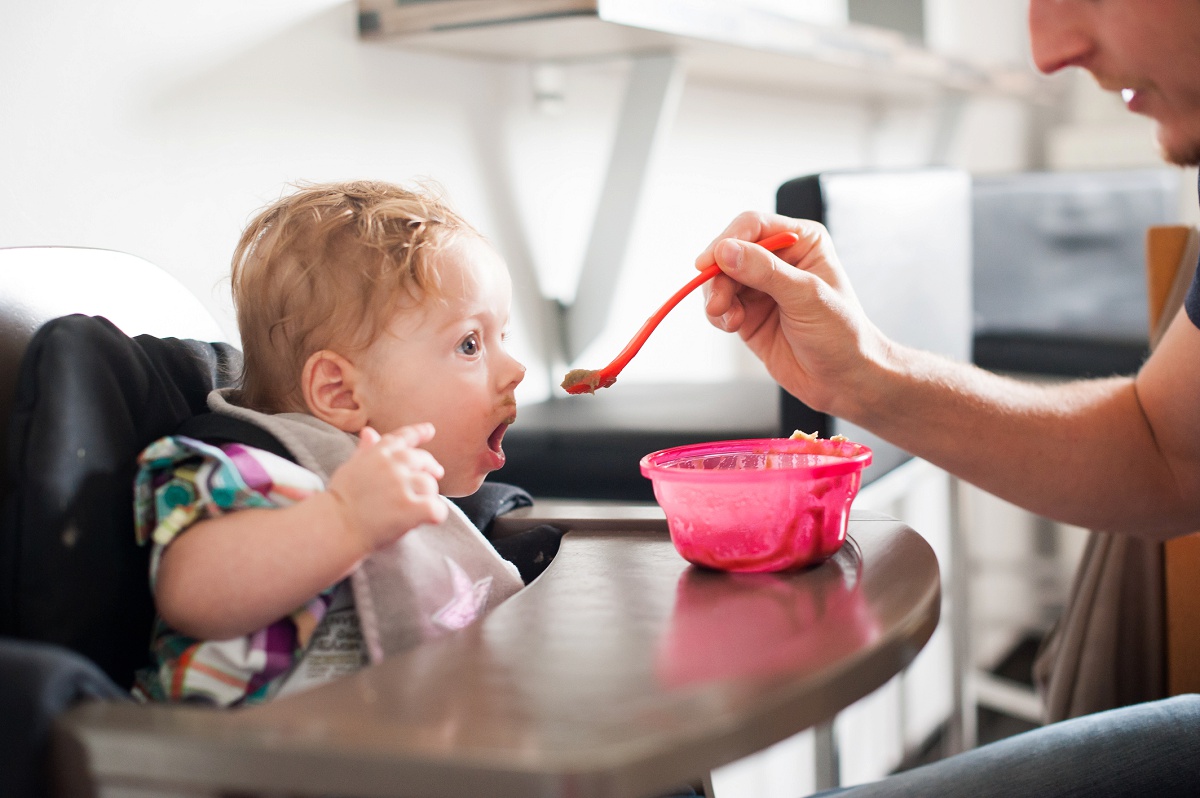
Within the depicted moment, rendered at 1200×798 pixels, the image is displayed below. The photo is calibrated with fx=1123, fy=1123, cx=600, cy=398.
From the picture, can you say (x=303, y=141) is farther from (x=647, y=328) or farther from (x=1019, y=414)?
(x=1019, y=414)

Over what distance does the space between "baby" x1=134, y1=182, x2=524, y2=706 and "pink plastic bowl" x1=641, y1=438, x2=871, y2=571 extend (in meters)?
0.17

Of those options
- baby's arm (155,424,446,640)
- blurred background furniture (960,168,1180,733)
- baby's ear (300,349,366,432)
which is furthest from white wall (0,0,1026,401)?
blurred background furniture (960,168,1180,733)

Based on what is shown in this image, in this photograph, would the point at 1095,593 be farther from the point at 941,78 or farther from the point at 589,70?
the point at 941,78

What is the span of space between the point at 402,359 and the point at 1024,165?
325cm

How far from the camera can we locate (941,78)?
2242 mm

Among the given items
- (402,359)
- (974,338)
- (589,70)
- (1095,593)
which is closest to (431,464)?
(402,359)

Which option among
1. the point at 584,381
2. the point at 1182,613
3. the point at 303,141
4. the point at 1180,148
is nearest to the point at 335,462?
the point at 584,381

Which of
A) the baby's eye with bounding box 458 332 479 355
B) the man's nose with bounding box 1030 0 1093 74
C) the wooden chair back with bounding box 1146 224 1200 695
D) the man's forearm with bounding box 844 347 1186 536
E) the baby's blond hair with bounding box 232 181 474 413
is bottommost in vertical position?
the wooden chair back with bounding box 1146 224 1200 695

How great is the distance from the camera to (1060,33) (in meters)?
1.12

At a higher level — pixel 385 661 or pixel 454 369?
pixel 454 369

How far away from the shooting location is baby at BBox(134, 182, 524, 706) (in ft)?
2.21

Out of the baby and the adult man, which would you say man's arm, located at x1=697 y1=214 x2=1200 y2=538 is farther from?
the baby

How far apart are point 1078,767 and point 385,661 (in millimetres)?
633

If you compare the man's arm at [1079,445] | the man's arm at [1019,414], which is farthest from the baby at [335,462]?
the man's arm at [1079,445]
